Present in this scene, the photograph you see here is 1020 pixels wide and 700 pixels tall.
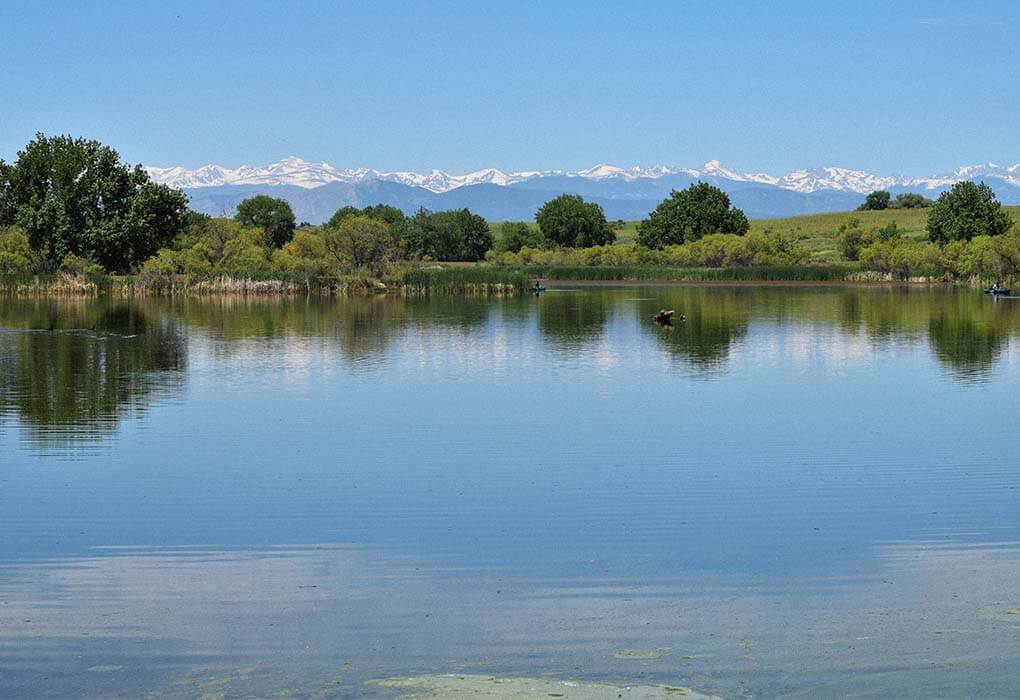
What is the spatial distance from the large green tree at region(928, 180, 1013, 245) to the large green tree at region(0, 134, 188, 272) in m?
85.9

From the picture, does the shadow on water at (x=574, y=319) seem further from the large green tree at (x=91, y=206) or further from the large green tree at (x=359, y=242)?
the large green tree at (x=91, y=206)

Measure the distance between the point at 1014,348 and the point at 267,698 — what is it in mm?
42548

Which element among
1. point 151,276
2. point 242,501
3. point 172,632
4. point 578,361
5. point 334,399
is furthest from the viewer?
point 151,276

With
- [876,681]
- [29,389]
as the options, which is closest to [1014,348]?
[29,389]

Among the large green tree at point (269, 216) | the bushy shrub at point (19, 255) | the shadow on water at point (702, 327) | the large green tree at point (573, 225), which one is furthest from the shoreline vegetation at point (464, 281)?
the large green tree at point (573, 225)

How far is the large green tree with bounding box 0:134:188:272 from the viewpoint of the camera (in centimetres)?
9925

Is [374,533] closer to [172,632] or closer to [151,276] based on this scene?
[172,632]

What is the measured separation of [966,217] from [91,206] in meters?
94.6

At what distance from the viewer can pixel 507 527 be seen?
17.6 metres

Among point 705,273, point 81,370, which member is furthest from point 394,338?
point 705,273

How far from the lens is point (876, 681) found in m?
11.2

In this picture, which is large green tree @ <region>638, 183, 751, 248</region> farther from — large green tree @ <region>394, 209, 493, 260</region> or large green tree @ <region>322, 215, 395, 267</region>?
large green tree @ <region>322, 215, 395, 267</region>

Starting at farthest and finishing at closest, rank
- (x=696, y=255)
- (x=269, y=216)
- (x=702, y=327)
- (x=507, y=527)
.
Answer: (x=269, y=216) → (x=696, y=255) → (x=702, y=327) → (x=507, y=527)

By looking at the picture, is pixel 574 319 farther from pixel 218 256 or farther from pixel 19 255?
pixel 19 255
